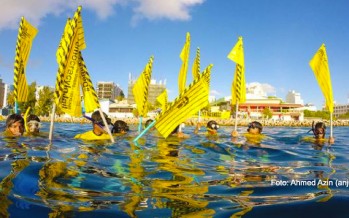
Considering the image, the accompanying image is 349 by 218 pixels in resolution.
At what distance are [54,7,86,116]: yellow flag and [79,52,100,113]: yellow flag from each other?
0.15 m

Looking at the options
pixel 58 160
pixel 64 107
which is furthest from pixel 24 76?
pixel 58 160

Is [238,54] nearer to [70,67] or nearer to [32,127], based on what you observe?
[70,67]

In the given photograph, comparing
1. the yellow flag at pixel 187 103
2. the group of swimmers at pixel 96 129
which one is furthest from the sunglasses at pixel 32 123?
the yellow flag at pixel 187 103

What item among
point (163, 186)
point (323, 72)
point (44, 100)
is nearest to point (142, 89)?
point (323, 72)

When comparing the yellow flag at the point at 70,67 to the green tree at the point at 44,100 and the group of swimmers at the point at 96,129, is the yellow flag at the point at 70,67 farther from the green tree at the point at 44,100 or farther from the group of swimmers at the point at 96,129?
the green tree at the point at 44,100

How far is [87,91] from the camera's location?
8289 millimetres

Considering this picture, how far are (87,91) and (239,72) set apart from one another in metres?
5.86

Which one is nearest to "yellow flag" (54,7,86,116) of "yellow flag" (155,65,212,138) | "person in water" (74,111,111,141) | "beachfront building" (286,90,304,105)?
"person in water" (74,111,111,141)

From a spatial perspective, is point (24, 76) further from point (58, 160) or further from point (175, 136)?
point (175, 136)

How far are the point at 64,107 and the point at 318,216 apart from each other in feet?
22.2

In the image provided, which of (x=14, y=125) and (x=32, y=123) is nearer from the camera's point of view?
(x=14, y=125)

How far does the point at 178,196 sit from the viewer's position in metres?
4.07

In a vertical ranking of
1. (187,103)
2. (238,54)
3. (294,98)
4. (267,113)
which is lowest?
(187,103)

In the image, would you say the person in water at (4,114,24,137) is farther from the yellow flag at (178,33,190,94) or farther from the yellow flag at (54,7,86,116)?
the yellow flag at (178,33,190,94)
